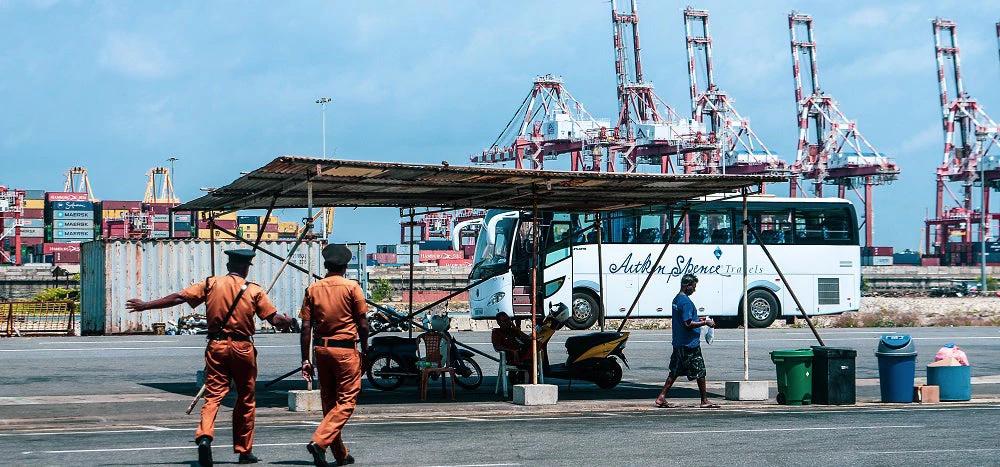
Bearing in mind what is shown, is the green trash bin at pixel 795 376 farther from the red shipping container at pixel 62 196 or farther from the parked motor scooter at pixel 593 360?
the red shipping container at pixel 62 196

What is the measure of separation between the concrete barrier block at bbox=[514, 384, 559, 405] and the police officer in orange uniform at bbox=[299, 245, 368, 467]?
5.87m

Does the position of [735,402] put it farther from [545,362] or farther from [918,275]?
[918,275]

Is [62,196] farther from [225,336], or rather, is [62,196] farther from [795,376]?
→ [225,336]

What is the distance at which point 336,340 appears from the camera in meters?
9.72

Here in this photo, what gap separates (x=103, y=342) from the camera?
98.9 ft

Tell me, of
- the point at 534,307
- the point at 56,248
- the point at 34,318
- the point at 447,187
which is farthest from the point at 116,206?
the point at 534,307

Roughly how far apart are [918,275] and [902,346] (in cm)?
9156

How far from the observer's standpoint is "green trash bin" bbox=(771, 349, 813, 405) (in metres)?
16.2

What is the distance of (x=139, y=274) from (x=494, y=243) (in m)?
10.7

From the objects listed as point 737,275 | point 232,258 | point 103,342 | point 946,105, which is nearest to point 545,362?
point 232,258

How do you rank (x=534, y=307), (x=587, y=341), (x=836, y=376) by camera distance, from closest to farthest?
(x=534, y=307), (x=836, y=376), (x=587, y=341)

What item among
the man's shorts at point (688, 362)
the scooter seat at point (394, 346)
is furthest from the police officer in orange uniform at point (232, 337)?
the scooter seat at point (394, 346)

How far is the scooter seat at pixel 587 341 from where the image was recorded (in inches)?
698

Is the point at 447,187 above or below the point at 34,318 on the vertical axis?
above
